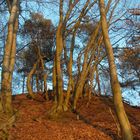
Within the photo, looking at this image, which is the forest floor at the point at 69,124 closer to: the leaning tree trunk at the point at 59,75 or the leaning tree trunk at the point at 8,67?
the leaning tree trunk at the point at 59,75

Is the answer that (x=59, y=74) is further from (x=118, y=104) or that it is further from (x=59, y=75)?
(x=118, y=104)

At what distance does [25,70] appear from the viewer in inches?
1041

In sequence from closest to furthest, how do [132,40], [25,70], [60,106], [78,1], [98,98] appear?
[132,40]
[60,106]
[78,1]
[98,98]
[25,70]

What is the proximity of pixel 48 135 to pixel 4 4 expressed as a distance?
715 centimetres

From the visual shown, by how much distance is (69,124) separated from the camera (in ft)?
45.2

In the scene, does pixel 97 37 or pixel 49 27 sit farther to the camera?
pixel 49 27

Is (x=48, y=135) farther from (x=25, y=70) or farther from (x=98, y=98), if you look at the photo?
(x=25, y=70)

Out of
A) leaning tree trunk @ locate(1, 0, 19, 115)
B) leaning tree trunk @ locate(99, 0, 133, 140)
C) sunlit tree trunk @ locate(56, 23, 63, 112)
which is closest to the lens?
leaning tree trunk @ locate(99, 0, 133, 140)

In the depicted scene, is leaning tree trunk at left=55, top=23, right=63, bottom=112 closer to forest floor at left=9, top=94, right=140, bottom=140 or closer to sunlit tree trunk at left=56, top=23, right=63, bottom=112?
sunlit tree trunk at left=56, top=23, right=63, bottom=112

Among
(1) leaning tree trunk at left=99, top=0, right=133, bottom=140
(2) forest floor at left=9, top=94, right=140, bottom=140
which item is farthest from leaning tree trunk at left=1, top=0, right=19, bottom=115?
(1) leaning tree trunk at left=99, top=0, right=133, bottom=140

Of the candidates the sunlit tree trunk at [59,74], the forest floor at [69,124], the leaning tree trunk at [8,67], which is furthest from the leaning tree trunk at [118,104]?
the sunlit tree trunk at [59,74]

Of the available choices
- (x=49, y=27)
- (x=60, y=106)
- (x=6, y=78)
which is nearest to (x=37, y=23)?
(x=49, y=27)

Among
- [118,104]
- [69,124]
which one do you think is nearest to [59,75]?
[69,124]

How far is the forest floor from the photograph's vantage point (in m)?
12.2
